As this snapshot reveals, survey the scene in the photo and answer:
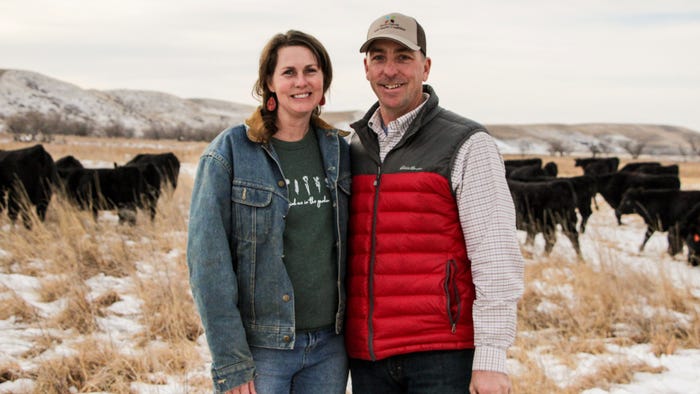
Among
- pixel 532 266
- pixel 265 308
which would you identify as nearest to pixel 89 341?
pixel 265 308

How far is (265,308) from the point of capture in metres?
2.33

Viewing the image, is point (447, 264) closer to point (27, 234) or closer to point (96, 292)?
point (96, 292)

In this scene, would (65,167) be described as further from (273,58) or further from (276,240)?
(276,240)

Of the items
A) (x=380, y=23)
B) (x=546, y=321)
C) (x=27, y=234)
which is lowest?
(x=546, y=321)

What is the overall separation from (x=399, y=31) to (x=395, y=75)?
0.21 meters

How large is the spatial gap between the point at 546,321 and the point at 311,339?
432 cm

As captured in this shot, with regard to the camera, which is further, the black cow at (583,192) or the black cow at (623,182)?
the black cow at (623,182)

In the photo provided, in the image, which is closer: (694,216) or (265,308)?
(265,308)

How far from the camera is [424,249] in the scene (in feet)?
7.79

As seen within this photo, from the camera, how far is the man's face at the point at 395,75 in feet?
8.37

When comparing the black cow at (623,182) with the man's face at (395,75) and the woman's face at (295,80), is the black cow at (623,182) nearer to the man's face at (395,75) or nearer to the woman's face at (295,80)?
the man's face at (395,75)

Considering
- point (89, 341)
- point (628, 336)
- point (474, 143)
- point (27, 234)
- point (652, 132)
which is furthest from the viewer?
point (652, 132)

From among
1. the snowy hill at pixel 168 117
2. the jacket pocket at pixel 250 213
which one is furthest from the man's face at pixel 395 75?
the snowy hill at pixel 168 117

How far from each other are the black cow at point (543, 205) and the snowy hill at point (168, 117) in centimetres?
10800
